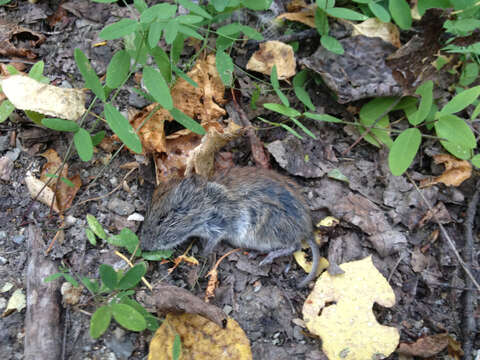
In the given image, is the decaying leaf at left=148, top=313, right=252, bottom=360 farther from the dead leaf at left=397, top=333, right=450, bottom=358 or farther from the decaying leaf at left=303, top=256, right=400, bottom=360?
the dead leaf at left=397, top=333, right=450, bottom=358

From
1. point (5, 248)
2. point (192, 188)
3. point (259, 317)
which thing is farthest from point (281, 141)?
point (5, 248)

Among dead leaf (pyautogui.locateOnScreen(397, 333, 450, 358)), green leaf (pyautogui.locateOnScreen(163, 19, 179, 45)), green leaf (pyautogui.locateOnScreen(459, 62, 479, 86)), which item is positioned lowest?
dead leaf (pyautogui.locateOnScreen(397, 333, 450, 358))

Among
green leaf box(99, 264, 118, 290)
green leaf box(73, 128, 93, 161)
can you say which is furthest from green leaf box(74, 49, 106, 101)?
green leaf box(99, 264, 118, 290)

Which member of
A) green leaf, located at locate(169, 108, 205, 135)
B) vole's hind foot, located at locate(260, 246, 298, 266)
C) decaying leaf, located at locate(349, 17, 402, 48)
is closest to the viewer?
green leaf, located at locate(169, 108, 205, 135)

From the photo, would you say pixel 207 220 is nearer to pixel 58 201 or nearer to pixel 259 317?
pixel 259 317

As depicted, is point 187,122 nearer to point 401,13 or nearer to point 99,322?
point 99,322

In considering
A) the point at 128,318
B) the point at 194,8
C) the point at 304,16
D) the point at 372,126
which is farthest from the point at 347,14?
the point at 128,318
